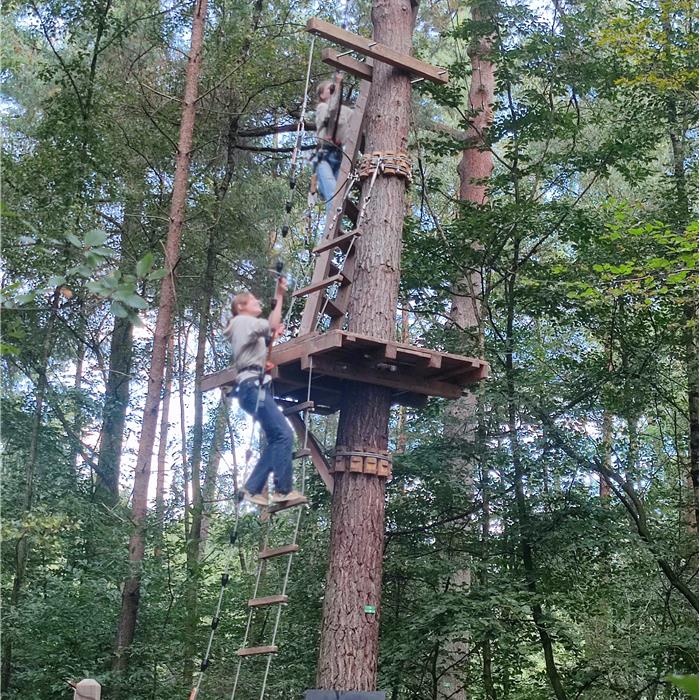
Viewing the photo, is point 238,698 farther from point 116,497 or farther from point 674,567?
point 674,567

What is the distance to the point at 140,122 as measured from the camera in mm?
9492

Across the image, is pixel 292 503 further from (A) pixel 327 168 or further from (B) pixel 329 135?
(B) pixel 329 135

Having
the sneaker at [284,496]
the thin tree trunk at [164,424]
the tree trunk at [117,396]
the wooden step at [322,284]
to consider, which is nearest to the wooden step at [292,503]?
the sneaker at [284,496]

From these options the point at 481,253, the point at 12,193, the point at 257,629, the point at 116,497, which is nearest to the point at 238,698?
the point at 257,629

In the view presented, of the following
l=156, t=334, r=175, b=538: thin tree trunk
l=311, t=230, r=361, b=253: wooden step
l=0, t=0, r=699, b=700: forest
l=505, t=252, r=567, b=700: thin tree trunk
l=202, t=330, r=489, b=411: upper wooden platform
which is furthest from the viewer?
l=156, t=334, r=175, b=538: thin tree trunk

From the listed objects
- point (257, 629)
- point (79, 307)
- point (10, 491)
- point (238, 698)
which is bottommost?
point (238, 698)

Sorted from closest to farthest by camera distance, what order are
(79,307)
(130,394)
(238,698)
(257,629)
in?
(238,698)
(257,629)
(79,307)
(130,394)

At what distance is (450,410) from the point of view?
815 cm

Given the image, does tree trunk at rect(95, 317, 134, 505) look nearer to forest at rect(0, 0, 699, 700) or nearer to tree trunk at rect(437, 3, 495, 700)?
forest at rect(0, 0, 699, 700)

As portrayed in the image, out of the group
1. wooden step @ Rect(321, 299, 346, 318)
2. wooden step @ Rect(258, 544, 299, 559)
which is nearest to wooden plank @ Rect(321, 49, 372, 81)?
wooden step @ Rect(321, 299, 346, 318)

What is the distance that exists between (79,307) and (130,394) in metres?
1.58

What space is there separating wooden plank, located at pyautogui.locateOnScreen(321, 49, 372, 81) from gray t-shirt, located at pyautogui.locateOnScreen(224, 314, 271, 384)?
2218 millimetres

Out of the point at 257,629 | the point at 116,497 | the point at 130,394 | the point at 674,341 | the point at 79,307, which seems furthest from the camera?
the point at 130,394

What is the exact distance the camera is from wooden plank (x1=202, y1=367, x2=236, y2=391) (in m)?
5.03
